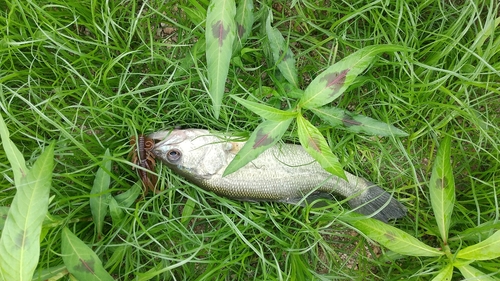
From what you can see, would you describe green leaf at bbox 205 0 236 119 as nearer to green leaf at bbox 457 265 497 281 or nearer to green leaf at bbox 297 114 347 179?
green leaf at bbox 297 114 347 179

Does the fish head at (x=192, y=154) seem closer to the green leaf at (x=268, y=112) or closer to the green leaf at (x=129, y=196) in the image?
the green leaf at (x=129, y=196)

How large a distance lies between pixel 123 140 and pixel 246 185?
2.83 ft

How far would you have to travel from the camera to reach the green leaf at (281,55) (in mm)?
2271

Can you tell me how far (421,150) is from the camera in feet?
8.18

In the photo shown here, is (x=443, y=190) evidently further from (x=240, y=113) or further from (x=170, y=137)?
(x=170, y=137)

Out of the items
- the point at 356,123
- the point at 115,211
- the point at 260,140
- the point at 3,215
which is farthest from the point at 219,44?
the point at 3,215

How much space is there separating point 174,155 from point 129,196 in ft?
1.31

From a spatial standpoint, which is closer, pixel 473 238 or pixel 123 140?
pixel 473 238

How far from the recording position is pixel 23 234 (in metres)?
1.68

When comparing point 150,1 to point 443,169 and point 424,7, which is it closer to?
point 424,7

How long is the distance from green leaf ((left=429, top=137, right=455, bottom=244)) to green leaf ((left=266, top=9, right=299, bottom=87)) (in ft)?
3.00

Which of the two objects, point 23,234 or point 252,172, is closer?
point 23,234

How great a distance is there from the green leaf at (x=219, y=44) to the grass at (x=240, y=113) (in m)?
0.41

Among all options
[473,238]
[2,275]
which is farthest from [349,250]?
[2,275]
